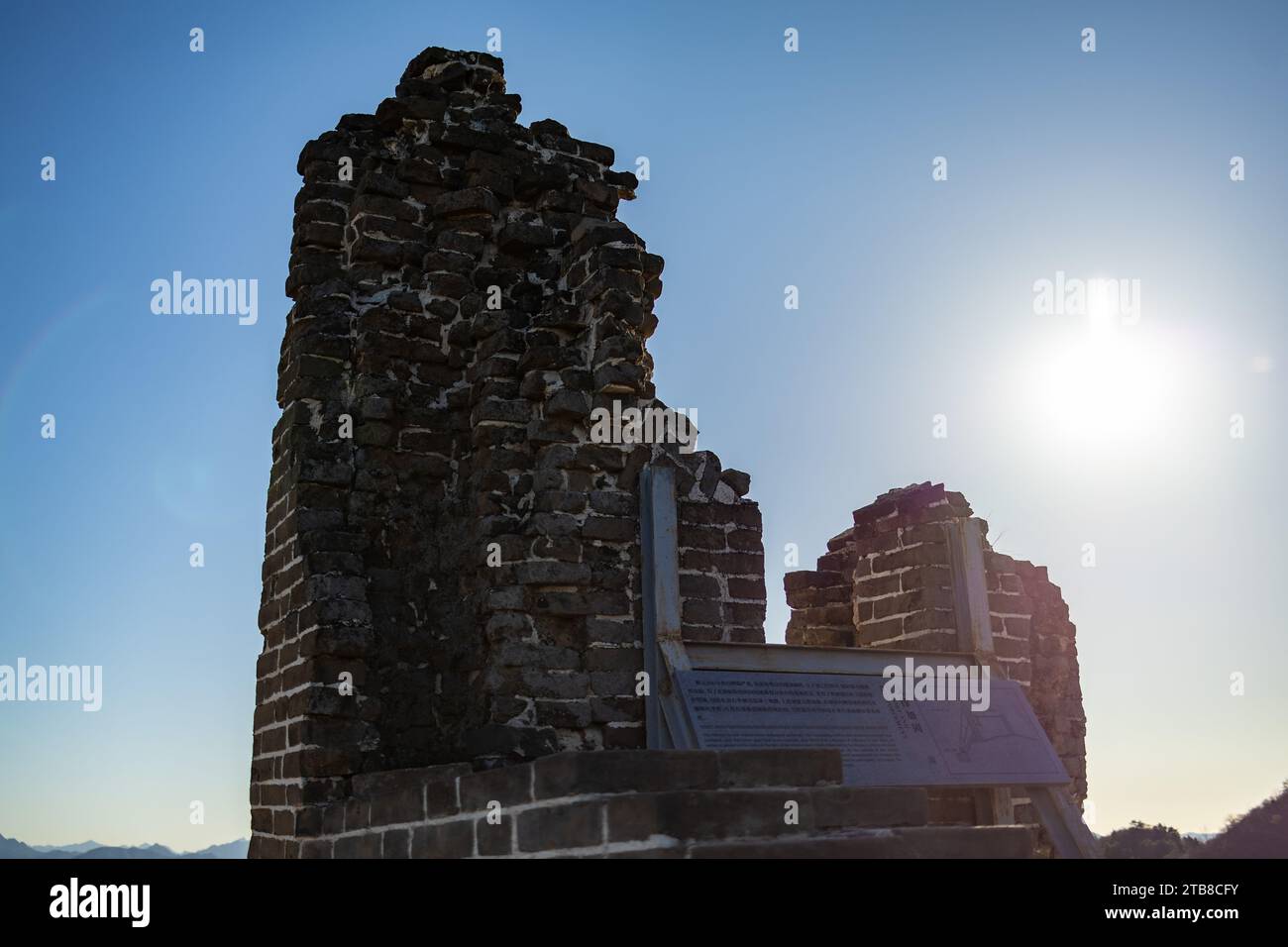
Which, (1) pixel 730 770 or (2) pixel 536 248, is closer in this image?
(1) pixel 730 770

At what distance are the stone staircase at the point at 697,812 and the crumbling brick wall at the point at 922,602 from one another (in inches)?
120

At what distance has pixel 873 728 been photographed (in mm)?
5691

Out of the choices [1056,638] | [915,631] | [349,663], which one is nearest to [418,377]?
Answer: [349,663]

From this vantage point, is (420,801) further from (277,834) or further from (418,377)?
(418,377)

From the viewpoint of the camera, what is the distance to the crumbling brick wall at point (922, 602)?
6832 millimetres

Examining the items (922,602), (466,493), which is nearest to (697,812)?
(466,493)

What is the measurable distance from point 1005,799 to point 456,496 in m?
3.36

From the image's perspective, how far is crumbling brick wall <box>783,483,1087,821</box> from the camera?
22.4 feet

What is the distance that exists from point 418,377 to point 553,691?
190cm
